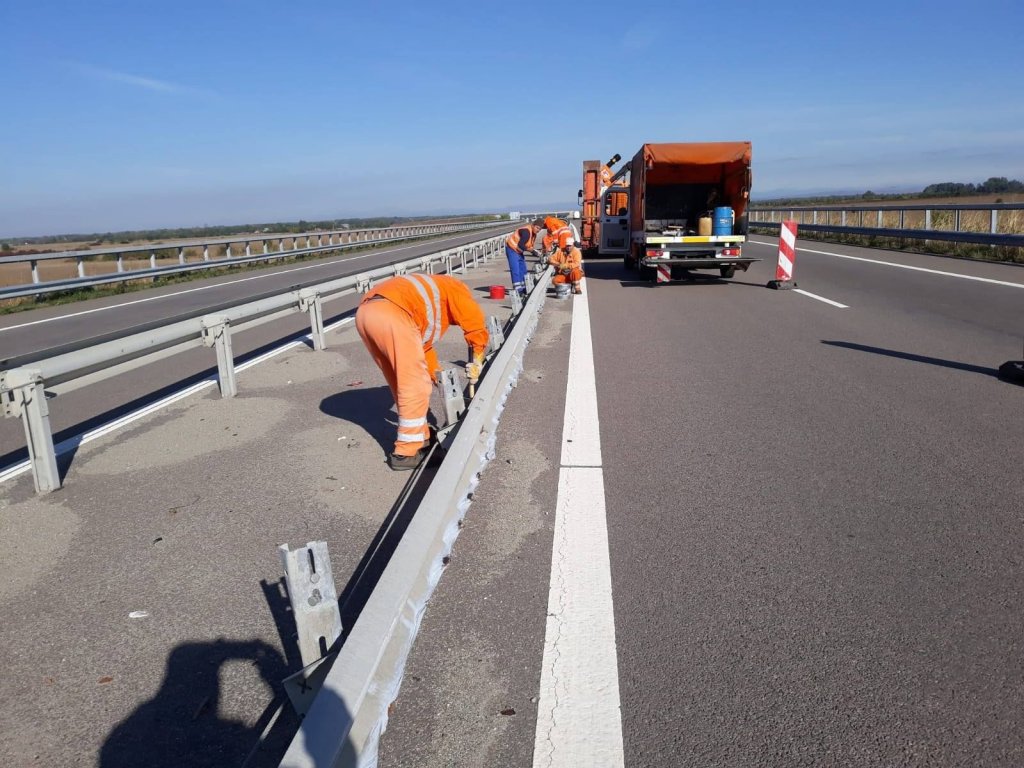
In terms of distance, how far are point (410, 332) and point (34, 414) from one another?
235 centimetres

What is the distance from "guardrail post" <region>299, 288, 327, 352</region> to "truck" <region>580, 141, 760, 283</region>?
898cm

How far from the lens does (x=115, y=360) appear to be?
6438 millimetres

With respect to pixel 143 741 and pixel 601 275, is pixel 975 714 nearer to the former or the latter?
pixel 143 741

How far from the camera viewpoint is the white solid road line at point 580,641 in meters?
2.84

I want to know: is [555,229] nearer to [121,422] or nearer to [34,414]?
[121,422]

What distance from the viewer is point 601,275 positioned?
22.4 m

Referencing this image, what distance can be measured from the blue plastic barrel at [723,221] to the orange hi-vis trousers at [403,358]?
1328 cm

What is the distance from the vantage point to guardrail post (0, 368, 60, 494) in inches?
204

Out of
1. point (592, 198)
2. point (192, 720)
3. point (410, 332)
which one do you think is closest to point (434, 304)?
point (410, 332)

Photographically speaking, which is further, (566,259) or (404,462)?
(566,259)

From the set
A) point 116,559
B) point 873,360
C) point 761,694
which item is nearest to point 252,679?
point 116,559

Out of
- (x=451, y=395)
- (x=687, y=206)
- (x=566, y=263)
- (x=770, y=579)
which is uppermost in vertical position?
(x=687, y=206)

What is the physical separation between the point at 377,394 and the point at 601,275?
1499 centimetres

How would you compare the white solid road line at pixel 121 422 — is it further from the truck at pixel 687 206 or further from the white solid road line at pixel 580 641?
the truck at pixel 687 206
